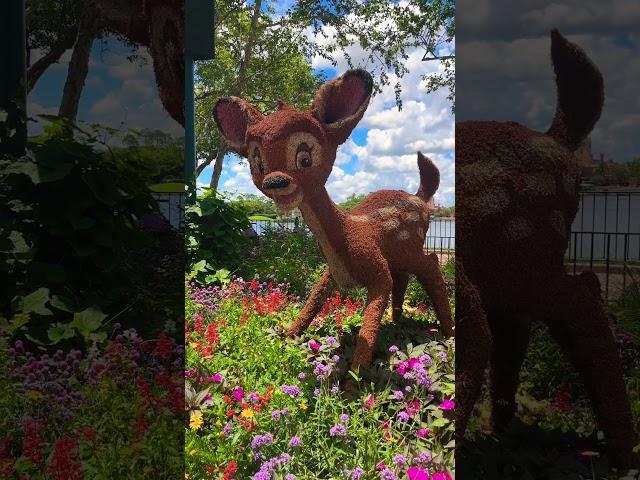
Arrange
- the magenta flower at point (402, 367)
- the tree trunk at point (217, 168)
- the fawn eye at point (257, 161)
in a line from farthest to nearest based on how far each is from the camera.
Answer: the tree trunk at point (217, 168) → the fawn eye at point (257, 161) → the magenta flower at point (402, 367)

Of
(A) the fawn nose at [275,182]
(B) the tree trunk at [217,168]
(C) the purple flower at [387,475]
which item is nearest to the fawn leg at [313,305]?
(A) the fawn nose at [275,182]

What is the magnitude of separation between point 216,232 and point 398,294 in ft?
5.45

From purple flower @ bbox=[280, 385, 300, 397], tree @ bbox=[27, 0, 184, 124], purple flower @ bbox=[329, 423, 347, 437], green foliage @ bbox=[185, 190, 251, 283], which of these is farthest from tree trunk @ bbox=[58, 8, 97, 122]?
green foliage @ bbox=[185, 190, 251, 283]

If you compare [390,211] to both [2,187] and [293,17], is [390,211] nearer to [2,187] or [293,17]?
[293,17]

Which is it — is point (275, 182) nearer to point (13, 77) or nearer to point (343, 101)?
point (343, 101)

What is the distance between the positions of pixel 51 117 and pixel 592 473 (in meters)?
2.34

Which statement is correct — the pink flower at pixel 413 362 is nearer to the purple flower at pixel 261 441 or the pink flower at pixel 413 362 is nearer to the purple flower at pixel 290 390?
the purple flower at pixel 290 390

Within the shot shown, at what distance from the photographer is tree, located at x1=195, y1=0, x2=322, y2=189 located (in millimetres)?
4457

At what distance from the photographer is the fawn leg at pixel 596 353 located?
2.05m

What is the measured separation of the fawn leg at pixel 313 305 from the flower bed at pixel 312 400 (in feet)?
0.28

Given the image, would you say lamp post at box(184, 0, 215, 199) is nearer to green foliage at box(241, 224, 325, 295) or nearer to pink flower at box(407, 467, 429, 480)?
green foliage at box(241, 224, 325, 295)

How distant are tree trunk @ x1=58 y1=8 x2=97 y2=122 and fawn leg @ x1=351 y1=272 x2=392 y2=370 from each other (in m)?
1.96

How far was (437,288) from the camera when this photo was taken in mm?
4160

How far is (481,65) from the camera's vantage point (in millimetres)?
2047
